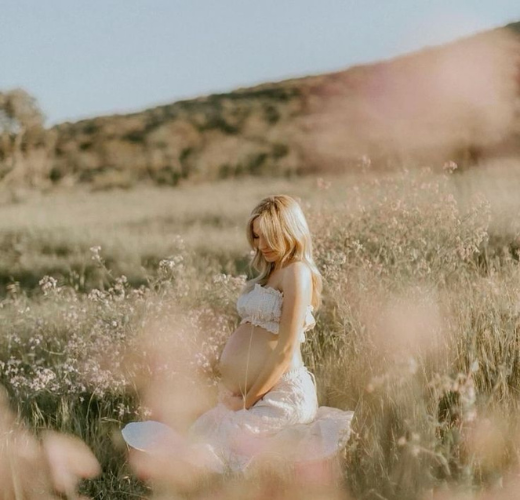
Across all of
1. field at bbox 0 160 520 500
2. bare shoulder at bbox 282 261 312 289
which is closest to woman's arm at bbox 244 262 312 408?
bare shoulder at bbox 282 261 312 289

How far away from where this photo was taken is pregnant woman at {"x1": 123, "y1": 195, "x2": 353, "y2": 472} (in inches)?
162

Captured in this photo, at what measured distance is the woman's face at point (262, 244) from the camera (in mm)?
4297

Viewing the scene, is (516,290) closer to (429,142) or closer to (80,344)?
(80,344)

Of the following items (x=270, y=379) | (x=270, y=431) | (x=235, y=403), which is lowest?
(x=270, y=431)

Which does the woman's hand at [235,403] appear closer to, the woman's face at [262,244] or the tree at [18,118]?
the woman's face at [262,244]

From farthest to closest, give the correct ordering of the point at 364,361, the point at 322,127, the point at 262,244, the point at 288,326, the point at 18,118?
the point at 322,127, the point at 18,118, the point at 364,361, the point at 262,244, the point at 288,326

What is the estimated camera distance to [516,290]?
16.6 ft

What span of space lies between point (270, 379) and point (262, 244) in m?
0.68

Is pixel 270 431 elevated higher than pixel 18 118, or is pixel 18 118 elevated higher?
pixel 18 118

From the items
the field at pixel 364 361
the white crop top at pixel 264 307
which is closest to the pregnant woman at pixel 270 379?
the white crop top at pixel 264 307

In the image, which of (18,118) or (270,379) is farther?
(18,118)

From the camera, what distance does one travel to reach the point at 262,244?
4.32 metres

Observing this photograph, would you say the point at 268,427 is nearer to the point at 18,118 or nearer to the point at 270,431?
the point at 270,431

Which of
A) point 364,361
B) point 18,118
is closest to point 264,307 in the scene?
point 364,361
